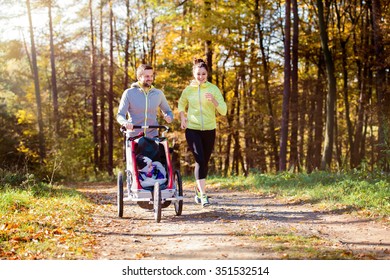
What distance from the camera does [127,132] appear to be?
303 inches

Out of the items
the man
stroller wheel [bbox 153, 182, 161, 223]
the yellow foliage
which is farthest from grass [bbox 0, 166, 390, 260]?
the yellow foliage

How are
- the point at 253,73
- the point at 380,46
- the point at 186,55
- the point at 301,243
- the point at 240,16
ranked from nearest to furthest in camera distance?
1. the point at 301,243
2. the point at 380,46
3. the point at 240,16
4. the point at 186,55
5. the point at 253,73

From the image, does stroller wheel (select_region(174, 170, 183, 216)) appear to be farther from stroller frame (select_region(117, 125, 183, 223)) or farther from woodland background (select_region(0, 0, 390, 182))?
woodland background (select_region(0, 0, 390, 182))

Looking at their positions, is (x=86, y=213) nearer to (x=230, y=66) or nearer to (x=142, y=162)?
(x=142, y=162)

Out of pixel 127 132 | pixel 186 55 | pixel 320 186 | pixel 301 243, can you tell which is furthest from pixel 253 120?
pixel 301 243

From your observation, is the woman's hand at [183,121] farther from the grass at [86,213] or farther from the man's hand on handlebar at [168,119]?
the grass at [86,213]

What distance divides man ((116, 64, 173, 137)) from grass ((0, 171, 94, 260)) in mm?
1640

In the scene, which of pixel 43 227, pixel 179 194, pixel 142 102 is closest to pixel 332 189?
pixel 179 194

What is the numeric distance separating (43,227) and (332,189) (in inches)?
213

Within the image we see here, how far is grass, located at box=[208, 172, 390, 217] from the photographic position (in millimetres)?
8023

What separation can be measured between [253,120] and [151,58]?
700 centimetres

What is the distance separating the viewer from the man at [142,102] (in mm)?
7605

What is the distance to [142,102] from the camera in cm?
768

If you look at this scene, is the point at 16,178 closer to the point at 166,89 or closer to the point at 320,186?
the point at 320,186
